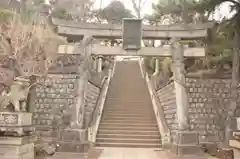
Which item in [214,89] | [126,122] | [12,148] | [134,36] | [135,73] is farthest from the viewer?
[135,73]

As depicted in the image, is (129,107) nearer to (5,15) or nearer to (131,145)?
(131,145)

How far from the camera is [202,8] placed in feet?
49.0

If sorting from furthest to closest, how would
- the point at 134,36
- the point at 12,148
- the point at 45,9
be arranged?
1. the point at 45,9
2. the point at 134,36
3. the point at 12,148

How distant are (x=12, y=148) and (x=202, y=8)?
9552 mm

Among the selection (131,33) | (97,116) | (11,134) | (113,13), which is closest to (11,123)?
(11,134)

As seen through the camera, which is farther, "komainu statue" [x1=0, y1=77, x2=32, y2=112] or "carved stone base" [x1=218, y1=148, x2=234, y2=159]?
"carved stone base" [x1=218, y1=148, x2=234, y2=159]

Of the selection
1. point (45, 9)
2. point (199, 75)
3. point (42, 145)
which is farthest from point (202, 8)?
point (45, 9)

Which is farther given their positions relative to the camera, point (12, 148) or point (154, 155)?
point (154, 155)

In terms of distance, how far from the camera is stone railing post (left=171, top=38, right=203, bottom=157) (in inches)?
511

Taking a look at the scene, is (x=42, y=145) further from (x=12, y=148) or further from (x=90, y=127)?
(x=12, y=148)

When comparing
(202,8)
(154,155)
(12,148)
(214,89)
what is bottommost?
(154,155)

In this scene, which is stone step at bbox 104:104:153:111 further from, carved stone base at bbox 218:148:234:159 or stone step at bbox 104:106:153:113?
carved stone base at bbox 218:148:234:159

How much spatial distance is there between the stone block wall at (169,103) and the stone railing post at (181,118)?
8.27 feet

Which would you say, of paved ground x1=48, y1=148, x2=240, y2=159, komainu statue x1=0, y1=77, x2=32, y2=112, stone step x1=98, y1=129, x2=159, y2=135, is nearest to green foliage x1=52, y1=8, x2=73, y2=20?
Answer: stone step x1=98, y1=129, x2=159, y2=135
